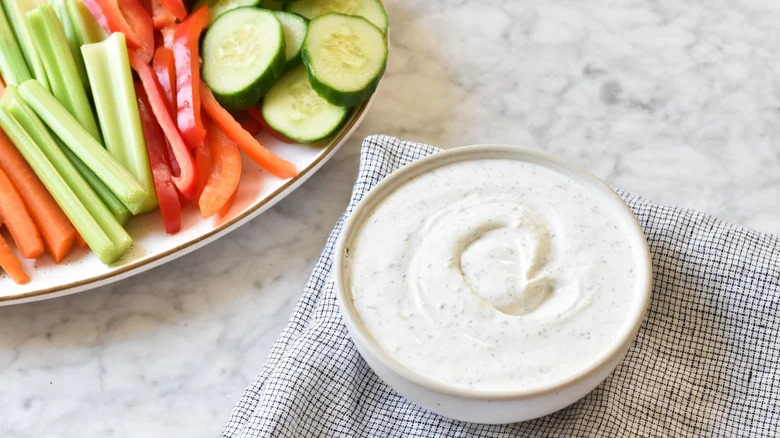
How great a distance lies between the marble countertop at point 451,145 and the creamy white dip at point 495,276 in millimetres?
385

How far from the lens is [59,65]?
1941mm

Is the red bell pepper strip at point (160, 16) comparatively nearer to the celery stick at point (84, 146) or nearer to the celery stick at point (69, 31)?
the celery stick at point (69, 31)

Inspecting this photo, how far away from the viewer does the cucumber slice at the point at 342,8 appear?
2088 mm

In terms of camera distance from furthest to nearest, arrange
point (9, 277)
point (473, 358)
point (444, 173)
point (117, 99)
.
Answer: point (117, 99) → point (9, 277) → point (444, 173) → point (473, 358)

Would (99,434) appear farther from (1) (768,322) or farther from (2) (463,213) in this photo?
(1) (768,322)

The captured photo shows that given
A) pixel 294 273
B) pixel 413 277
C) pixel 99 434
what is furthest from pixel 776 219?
pixel 99 434

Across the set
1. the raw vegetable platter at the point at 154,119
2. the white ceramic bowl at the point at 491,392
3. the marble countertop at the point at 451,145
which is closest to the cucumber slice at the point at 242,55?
the raw vegetable platter at the point at 154,119

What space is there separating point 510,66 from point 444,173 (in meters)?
0.73

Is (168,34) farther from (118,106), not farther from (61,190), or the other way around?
(61,190)

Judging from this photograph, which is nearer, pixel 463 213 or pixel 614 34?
pixel 463 213

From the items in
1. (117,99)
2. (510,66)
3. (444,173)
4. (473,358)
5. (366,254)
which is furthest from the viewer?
(510,66)

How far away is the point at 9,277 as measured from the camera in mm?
1712

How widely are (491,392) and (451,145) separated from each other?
859 mm

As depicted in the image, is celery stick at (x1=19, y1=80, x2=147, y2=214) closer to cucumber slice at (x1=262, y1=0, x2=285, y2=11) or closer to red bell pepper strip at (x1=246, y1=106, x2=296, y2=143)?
red bell pepper strip at (x1=246, y1=106, x2=296, y2=143)
